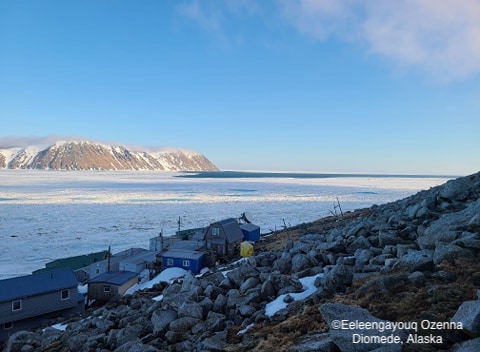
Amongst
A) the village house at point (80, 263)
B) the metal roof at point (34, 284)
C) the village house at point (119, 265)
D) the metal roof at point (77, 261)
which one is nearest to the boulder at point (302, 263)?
the metal roof at point (34, 284)

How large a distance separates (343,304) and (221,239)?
2607 cm

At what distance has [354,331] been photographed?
681cm

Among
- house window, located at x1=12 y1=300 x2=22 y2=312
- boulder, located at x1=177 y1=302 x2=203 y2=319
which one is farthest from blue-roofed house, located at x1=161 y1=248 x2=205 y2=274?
boulder, located at x1=177 y1=302 x2=203 y2=319

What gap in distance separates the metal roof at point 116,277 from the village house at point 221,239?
28.6 feet

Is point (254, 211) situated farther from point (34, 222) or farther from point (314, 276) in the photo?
point (314, 276)

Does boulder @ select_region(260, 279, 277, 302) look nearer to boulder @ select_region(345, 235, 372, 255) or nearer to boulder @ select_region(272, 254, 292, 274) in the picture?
boulder @ select_region(272, 254, 292, 274)

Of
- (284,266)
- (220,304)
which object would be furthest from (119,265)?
(220,304)

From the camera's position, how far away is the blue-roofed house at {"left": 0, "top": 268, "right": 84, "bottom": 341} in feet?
70.3

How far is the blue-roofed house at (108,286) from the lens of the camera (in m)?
25.4

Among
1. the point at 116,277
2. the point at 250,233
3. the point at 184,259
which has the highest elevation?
the point at 250,233

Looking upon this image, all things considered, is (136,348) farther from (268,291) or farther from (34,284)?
(34,284)

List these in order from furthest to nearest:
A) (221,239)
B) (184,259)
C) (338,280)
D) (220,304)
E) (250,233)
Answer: (250,233) → (221,239) → (184,259) → (220,304) → (338,280)

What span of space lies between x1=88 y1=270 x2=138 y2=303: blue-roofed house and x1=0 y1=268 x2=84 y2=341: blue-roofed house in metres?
1.52

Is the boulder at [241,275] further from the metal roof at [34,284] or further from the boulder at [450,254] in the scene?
the metal roof at [34,284]
